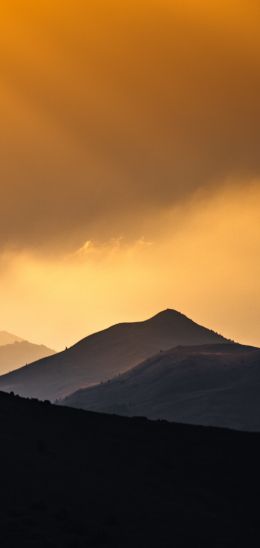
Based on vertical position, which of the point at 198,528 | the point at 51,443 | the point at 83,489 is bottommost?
the point at 198,528

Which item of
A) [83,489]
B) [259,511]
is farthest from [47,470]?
[259,511]

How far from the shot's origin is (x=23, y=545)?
A: 40219 mm

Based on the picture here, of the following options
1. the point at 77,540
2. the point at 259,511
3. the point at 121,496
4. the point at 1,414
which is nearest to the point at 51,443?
the point at 1,414

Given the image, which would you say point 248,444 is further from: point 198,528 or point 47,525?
point 47,525

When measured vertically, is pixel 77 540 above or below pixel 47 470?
below

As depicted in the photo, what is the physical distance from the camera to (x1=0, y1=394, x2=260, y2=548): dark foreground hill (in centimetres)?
4397

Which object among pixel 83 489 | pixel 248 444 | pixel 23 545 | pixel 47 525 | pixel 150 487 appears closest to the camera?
pixel 23 545

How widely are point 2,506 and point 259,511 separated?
13830 millimetres

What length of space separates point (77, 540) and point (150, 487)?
11.4m

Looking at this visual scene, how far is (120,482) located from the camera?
52719mm

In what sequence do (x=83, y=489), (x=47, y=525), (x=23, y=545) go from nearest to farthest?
(x=23, y=545) < (x=47, y=525) < (x=83, y=489)

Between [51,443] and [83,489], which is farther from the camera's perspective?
[51,443]

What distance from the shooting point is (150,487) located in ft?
174

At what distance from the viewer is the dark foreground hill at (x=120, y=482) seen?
44.0 metres
